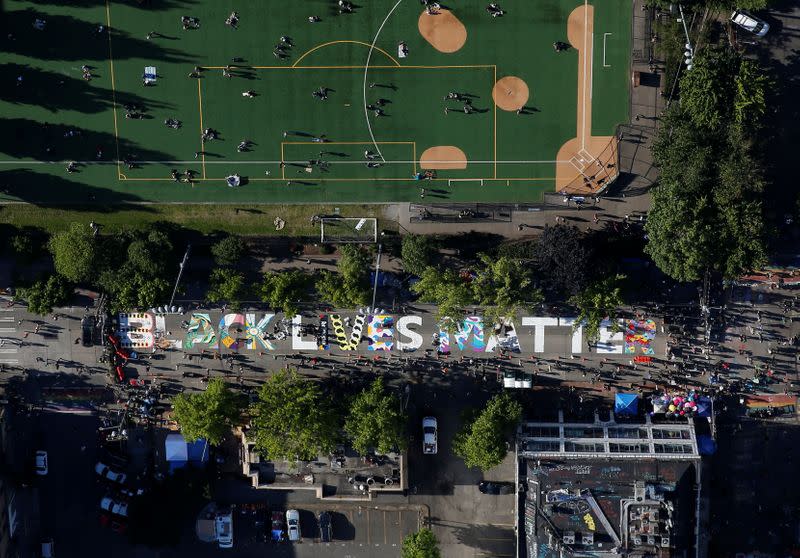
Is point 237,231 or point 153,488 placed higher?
point 237,231

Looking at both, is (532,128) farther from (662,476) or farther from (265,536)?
(265,536)

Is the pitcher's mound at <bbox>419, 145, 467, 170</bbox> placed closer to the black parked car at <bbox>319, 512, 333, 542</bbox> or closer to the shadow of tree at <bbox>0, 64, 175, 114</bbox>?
the shadow of tree at <bbox>0, 64, 175, 114</bbox>

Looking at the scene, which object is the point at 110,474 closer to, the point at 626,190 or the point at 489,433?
the point at 489,433

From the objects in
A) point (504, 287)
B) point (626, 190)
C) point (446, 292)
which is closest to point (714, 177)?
point (626, 190)

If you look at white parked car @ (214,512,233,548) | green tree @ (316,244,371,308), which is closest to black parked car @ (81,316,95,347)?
white parked car @ (214,512,233,548)

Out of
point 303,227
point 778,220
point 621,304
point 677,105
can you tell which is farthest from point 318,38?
point 778,220

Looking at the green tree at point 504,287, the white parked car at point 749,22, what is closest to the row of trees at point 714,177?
the white parked car at point 749,22

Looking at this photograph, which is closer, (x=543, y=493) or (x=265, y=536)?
(x=543, y=493)
